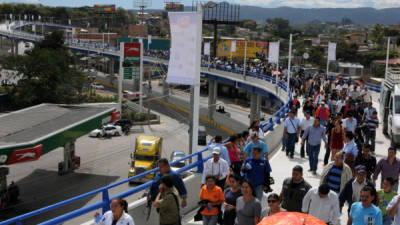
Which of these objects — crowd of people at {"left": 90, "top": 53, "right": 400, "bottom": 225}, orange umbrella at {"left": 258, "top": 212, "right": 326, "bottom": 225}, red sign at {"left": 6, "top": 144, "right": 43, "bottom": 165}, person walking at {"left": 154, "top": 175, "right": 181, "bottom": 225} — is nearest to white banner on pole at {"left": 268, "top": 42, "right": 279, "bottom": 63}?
red sign at {"left": 6, "top": 144, "right": 43, "bottom": 165}

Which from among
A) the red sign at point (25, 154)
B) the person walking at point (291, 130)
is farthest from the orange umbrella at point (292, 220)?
the red sign at point (25, 154)

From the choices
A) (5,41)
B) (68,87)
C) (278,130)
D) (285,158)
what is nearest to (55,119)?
(278,130)

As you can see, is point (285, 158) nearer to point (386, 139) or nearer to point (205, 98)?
point (386, 139)

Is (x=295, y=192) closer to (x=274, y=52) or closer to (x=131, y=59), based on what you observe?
(x=274, y=52)

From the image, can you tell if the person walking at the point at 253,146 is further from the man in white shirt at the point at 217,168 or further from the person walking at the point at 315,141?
the person walking at the point at 315,141

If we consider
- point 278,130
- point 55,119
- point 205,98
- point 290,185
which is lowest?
point 205,98

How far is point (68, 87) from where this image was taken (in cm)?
6544

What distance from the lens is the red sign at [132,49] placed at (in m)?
58.6

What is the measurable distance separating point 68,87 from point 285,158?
55080 millimetres

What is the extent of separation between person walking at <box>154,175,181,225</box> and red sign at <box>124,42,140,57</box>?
53.1 m

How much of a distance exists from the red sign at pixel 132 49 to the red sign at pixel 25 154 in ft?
120

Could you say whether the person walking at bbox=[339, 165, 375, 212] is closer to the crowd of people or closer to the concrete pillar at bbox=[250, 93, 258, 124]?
the crowd of people

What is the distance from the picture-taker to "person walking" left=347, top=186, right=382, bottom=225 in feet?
20.9

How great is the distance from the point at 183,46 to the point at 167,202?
209 inches
